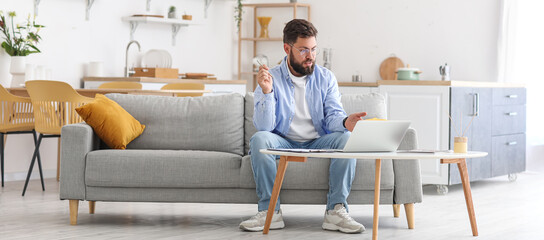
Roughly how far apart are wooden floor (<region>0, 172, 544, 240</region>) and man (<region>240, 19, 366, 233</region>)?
0.13 meters

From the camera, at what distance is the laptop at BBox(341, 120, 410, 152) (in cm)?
309

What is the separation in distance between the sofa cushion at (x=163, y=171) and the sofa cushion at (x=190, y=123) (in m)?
0.36

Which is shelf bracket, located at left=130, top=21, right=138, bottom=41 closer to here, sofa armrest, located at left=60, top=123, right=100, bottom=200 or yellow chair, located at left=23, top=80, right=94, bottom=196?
yellow chair, located at left=23, top=80, right=94, bottom=196

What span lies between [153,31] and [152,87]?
100cm

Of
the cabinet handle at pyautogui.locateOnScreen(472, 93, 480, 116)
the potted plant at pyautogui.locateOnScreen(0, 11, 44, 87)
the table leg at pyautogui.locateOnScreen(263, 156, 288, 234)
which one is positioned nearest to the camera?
the table leg at pyautogui.locateOnScreen(263, 156, 288, 234)

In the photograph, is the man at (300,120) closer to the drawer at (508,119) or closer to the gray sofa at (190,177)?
the gray sofa at (190,177)

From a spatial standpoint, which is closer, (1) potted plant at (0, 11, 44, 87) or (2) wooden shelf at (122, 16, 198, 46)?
(1) potted plant at (0, 11, 44, 87)

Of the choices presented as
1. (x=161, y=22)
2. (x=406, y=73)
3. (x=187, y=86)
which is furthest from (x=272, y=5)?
(x=406, y=73)

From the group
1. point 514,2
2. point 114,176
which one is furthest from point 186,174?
point 514,2

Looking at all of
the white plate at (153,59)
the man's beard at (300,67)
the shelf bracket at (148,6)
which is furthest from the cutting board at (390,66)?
the man's beard at (300,67)

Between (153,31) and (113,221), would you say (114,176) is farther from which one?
(153,31)

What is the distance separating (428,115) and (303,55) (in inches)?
79.8

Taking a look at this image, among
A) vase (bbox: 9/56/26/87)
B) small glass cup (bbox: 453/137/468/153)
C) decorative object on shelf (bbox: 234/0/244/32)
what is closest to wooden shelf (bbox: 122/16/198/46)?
decorative object on shelf (bbox: 234/0/244/32)

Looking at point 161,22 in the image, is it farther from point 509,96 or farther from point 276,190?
point 276,190
